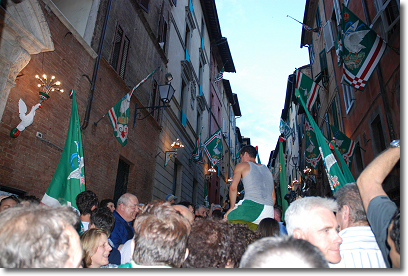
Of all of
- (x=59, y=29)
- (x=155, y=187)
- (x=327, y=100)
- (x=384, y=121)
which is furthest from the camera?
Result: (x=327, y=100)

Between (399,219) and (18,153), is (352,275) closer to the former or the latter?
(399,219)

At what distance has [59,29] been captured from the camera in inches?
242

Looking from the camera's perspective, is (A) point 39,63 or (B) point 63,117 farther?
(B) point 63,117

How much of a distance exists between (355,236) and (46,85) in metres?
6.01

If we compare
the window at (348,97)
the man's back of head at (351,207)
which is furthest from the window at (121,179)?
the window at (348,97)

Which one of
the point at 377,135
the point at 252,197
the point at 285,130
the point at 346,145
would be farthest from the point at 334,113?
the point at 252,197

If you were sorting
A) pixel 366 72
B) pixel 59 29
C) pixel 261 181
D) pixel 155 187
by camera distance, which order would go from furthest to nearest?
pixel 155 187, pixel 366 72, pixel 59 29, pixel 261 181

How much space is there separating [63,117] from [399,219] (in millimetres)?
6516

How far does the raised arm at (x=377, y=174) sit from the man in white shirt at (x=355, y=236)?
0.75 feet

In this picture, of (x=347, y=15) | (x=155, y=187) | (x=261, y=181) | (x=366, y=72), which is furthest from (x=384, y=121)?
(x=155, y=187)

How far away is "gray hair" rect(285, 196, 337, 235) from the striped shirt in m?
0.24

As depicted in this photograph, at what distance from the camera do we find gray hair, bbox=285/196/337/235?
2062 mm

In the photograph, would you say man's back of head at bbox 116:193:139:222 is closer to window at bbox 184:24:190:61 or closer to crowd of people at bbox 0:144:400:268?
crowd of people at bbox 0:144:400:268

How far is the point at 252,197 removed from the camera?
345cm
